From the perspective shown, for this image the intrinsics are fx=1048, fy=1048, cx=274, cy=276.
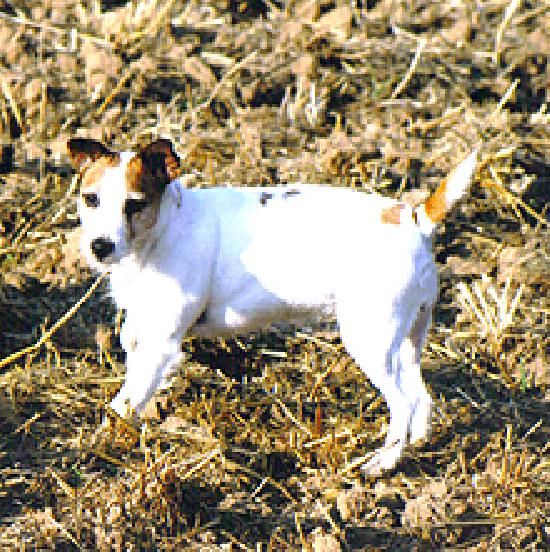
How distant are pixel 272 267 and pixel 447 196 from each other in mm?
843

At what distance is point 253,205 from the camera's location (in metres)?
4.84

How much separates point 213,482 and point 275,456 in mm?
349

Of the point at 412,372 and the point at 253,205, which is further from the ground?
the point at 253,205

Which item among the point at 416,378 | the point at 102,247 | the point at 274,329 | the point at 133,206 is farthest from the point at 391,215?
the point at 274,329

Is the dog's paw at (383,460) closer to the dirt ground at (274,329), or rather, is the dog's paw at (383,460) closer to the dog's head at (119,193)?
the dirt ground at (274,329)

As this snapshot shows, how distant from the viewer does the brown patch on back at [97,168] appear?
4.46m

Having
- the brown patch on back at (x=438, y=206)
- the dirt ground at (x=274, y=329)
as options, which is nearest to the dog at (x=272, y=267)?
the brown patch on back at (x=438, y=206)

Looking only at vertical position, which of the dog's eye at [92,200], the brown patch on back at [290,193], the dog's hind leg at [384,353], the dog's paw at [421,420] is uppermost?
the dog's eye at [92,200]

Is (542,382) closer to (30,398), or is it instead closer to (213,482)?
(213,482)

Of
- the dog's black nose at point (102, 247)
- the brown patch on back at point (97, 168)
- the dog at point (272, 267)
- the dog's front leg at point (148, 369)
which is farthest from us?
the dog's front leg at point (148, 369)

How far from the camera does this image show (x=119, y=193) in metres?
4.38

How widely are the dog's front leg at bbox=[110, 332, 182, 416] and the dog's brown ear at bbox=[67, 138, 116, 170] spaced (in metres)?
0.86

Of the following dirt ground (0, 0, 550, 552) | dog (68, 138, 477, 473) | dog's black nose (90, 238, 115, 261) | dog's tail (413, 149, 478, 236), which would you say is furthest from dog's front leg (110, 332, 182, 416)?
dog's tail (413, 149, 478, 236)

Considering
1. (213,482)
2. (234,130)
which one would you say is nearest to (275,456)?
(213,482)
